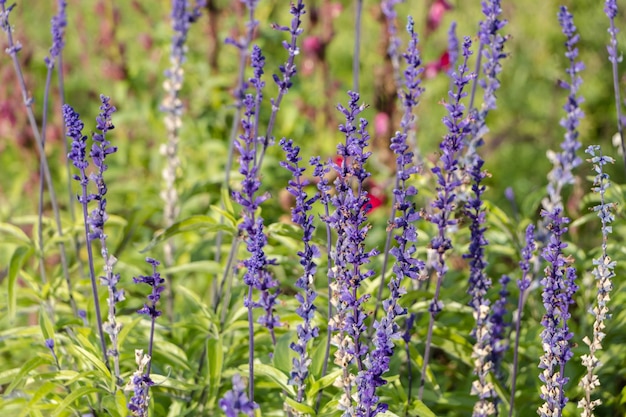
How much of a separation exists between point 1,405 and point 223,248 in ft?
4.03

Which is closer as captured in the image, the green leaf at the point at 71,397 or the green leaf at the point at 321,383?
the green leaf at the point at 71,397

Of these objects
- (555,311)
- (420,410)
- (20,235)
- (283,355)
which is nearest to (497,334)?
(420,410)

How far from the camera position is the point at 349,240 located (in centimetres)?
190

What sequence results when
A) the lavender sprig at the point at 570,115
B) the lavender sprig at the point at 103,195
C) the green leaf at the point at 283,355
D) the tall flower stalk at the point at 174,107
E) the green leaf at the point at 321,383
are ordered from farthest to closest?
the tall flower stalk at the point at 174,107
the lavender sprig at the point at 570,115
the green leaf at the point at 283,355
the green leaf at the point at 321,383
the lavender sprig at the point at 103,195

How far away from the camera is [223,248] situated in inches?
132

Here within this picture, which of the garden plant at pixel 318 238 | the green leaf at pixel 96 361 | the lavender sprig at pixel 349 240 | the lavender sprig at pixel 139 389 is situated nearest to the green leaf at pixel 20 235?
the garden plant at pixel 318 238

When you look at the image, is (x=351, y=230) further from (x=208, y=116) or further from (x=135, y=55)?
(x=135, y=55)

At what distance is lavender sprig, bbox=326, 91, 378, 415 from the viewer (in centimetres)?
189

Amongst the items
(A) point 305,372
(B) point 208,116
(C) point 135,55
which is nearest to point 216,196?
(B) point 208,116

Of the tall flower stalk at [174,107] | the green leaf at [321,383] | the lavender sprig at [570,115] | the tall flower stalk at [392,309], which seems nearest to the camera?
the tall flower stalk at [392,309]

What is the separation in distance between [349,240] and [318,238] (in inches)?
30.0

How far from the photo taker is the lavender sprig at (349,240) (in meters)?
1.89

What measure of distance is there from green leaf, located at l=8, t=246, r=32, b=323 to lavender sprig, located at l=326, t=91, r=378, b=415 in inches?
51.7

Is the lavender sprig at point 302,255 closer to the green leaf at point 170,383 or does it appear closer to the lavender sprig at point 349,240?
the lavender sprig at point 349,240
